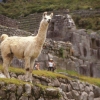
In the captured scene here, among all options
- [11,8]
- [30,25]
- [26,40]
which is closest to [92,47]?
[30,25]

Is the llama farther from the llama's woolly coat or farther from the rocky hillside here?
the rocky hillside

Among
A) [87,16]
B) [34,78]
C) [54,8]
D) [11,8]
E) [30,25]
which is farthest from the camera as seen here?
[11,8]

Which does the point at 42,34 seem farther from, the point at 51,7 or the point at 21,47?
the point at 51,7

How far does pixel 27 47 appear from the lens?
1576 cm

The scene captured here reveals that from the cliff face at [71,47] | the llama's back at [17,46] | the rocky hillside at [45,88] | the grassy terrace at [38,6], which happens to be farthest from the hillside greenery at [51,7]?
the llama's back at [17,46]

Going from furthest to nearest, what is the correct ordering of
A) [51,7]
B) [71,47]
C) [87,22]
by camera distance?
[51,7], [87,22], [71,47]

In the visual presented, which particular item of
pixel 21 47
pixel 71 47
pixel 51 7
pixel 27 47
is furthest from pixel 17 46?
pixel 51 7

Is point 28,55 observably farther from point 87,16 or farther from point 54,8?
point 54,8

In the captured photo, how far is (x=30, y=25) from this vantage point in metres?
44.5

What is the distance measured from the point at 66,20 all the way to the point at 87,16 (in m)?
20.8

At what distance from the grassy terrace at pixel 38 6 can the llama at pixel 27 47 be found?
44.8 metres

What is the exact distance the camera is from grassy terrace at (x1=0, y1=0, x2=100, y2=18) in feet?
205

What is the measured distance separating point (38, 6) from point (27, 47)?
51457mm

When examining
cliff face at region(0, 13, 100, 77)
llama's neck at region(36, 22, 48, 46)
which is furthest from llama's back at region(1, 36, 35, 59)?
cliff face at region(0, 13, 100, 77)
